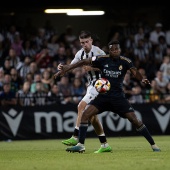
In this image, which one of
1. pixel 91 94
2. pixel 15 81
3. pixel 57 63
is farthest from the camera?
pixel 57 63

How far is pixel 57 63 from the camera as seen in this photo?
78.6 feet

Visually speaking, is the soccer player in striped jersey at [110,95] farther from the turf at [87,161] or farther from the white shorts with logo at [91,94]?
the white shorts with logo at [91,94]

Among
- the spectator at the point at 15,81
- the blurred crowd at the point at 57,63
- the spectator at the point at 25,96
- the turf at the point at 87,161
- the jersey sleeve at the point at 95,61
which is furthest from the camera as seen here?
the spectator at the point at 15,81

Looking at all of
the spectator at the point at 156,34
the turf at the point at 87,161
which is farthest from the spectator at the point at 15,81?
the turf at the point at 87,161

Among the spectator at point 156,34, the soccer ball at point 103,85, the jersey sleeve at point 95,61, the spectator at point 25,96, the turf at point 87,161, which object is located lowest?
the turf at point 87,161

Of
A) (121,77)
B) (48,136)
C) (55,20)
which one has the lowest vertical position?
(48,136)

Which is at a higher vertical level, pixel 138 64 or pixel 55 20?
pixel 55 20

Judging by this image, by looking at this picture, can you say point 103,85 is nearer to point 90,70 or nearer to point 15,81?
point 90,70

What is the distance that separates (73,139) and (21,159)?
276cm

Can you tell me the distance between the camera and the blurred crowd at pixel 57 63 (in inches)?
850

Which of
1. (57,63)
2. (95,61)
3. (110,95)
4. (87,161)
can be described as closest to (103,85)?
(110,95)

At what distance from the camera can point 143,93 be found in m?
22.3

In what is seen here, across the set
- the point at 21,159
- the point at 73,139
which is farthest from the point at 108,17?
the point at 21,159

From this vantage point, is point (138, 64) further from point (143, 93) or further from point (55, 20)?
point (55, 20)
